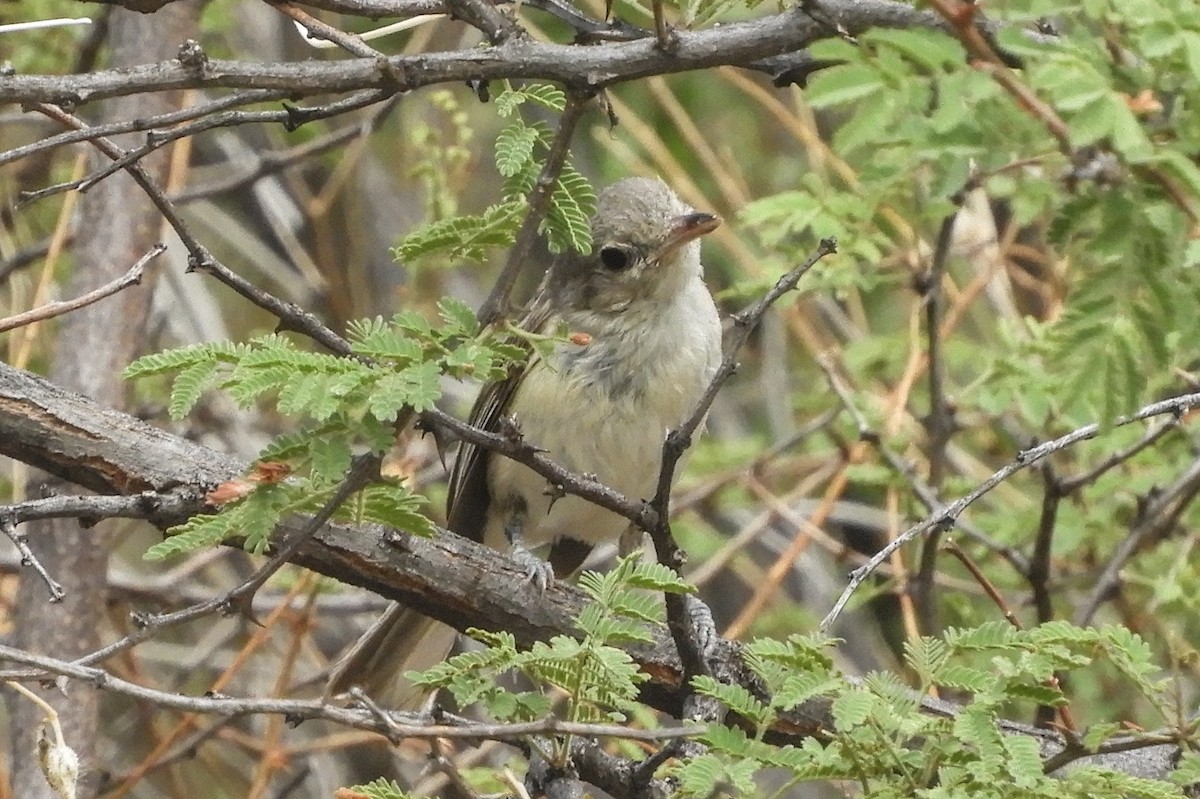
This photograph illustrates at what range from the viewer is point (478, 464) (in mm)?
5199

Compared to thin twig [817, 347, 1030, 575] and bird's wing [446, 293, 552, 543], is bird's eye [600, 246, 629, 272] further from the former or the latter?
thin twig [817, 347, 1030, 575]

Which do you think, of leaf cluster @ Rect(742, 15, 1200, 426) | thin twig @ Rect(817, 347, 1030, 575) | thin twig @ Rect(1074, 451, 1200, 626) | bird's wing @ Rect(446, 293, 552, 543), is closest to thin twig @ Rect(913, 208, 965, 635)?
thin twig @ Rect(817, 347, 1030, 575)

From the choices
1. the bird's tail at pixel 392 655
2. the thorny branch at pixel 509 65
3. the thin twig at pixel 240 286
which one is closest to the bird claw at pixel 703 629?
the bird's tail at pixel 392 655

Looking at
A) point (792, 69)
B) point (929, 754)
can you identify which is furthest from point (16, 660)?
point (792, 69)

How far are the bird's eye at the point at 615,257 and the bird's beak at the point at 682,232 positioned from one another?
0.36 ft

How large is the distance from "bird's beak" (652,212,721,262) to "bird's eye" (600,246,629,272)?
0.11m

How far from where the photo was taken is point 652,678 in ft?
12.3

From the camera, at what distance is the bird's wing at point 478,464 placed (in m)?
4.95

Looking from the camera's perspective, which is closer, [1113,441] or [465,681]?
[465,681]

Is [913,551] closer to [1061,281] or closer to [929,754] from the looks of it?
[1061,281]

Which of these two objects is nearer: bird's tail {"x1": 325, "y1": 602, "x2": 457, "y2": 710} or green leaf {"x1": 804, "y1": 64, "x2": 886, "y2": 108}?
green leaf {"x1": 804, "y1": 64, "x2": 886, "y2": 108}

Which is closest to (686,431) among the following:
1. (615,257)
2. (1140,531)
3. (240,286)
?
(240,286)

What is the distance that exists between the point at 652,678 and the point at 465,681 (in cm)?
86

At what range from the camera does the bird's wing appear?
4.95 metres
